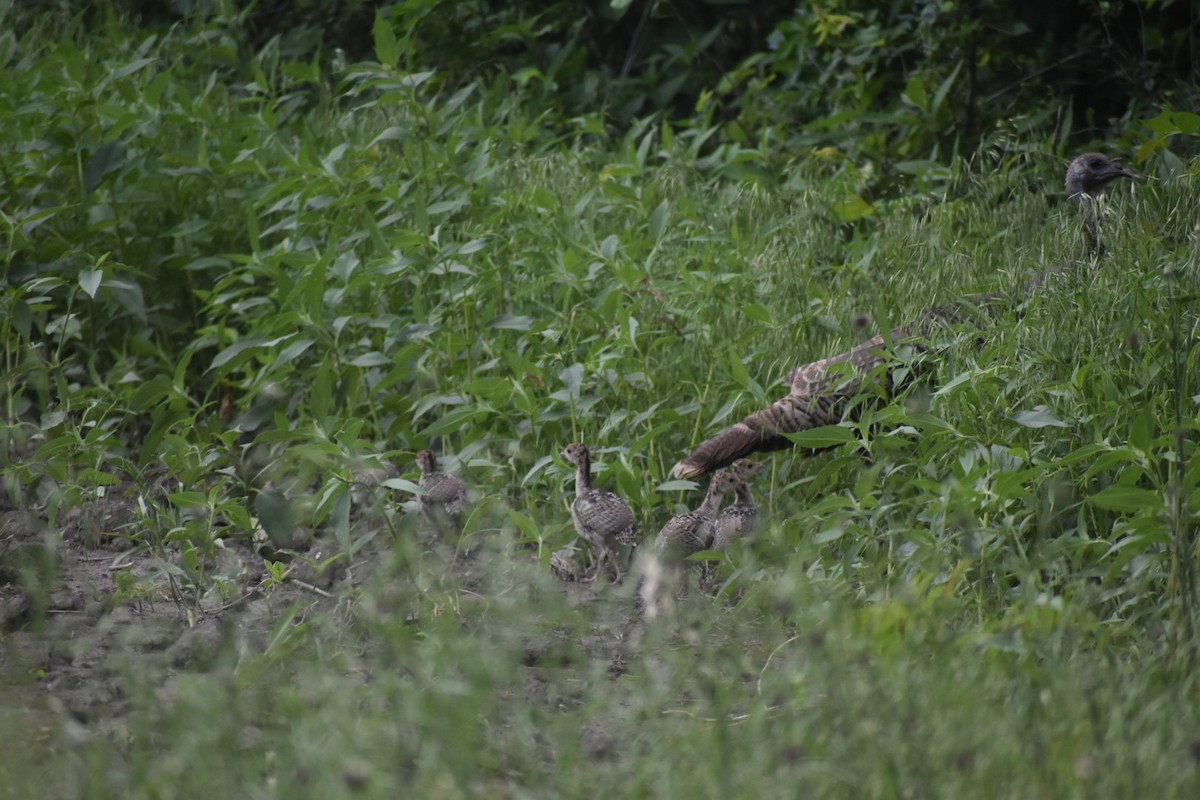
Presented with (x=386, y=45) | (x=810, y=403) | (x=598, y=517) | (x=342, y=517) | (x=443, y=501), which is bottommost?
(x=443, y=501)

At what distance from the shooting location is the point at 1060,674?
3.06 meters

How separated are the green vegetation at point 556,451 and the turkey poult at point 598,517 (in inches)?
5.9

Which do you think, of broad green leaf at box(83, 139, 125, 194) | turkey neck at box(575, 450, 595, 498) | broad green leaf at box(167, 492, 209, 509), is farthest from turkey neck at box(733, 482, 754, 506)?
broad green leaf at box(83, 139, 125, 194)

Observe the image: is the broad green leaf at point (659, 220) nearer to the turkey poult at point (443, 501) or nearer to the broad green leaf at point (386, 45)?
the broad green leaf at point (386, 45)

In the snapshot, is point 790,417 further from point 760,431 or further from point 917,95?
point 917,95

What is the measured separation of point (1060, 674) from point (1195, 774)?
0.35 meters

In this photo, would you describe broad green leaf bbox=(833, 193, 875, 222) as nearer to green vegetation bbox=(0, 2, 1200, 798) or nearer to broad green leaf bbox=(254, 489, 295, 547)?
green vegetation bbox=(0, 2, 1200, 798)

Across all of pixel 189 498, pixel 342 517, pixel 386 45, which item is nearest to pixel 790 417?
pixel 342 517

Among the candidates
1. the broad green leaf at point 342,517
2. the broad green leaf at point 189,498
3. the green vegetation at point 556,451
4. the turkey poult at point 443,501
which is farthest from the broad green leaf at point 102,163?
the broad green leaf at point 342,517

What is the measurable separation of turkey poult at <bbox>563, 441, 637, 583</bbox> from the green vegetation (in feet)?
0.49

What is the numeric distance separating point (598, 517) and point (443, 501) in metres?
0.61

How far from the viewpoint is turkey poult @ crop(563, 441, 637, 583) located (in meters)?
4.83

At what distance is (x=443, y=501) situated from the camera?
16.7 feet

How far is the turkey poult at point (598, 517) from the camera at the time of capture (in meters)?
4.83
